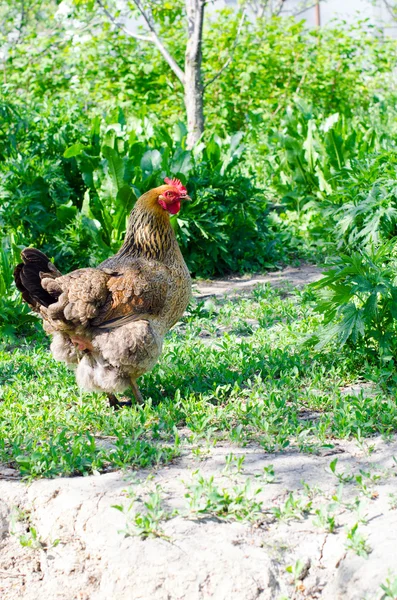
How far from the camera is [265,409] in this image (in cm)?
422

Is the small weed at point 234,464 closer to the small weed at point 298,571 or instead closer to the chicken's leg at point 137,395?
the small weed at point 298,571

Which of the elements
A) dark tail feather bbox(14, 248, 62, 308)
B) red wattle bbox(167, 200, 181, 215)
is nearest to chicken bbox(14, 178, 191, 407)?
dark tail feather bbox(14, 248, 62, 308)

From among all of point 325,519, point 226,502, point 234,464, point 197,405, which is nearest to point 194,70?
point 197,405

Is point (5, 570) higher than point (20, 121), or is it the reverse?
point (20, 121)

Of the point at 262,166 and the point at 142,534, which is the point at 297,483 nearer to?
the point at 142,534

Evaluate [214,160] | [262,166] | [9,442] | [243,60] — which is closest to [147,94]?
[243,60]

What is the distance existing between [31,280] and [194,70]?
5236mm

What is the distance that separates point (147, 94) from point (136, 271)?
7.80 m

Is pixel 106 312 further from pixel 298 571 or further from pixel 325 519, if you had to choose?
pixel 298 571

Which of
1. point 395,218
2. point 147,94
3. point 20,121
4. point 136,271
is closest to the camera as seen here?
point 136,271

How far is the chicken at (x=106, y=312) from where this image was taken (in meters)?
4.20

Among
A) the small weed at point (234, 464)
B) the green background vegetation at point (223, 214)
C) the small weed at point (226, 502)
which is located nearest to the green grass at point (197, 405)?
the green background vegetation at point (223, 214)

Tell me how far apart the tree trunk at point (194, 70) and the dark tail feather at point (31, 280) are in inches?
191

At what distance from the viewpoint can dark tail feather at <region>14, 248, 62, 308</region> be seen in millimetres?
4203
